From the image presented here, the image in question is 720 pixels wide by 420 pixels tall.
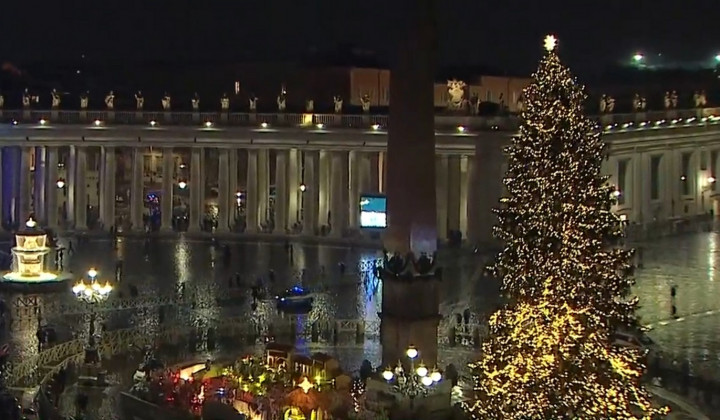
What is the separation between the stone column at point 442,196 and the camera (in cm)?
5500

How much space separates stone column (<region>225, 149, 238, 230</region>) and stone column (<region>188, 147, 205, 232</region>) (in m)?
1.36

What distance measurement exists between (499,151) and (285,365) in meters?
31.3

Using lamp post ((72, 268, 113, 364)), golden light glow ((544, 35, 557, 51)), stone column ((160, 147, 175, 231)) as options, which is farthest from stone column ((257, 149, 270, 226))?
golden light glow ((544, 35, 557, 51))

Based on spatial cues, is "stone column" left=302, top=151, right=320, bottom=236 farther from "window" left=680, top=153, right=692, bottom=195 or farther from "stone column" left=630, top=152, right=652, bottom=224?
"window" left=680, top=153, right=692, bottom=195

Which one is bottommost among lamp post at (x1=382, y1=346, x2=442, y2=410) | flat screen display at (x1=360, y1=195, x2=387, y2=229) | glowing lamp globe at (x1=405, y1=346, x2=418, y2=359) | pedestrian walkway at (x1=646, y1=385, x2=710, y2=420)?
pedestrian walkway at (x1=646, y1=385, x2=710, y2=420)

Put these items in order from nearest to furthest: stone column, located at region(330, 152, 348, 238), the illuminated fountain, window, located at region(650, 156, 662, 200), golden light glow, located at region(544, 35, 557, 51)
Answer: golden light glow, located at region(544, 35, 557, 51) → the illuminated fountain → stone column, located at region(330, 152, 348, 238) → window, located at region(650, 156, 662, 200)

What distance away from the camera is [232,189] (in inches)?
2365

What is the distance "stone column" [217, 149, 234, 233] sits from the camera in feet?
194

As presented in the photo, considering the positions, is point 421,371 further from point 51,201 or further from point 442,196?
point 51,201

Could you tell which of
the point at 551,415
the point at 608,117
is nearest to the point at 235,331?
the point at 551,415

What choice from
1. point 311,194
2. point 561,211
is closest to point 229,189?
point 311,194

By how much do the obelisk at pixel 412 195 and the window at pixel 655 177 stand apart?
47.5 meters

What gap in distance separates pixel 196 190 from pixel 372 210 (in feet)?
35.8

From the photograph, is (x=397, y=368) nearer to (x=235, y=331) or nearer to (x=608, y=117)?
(x=235, y=331)
